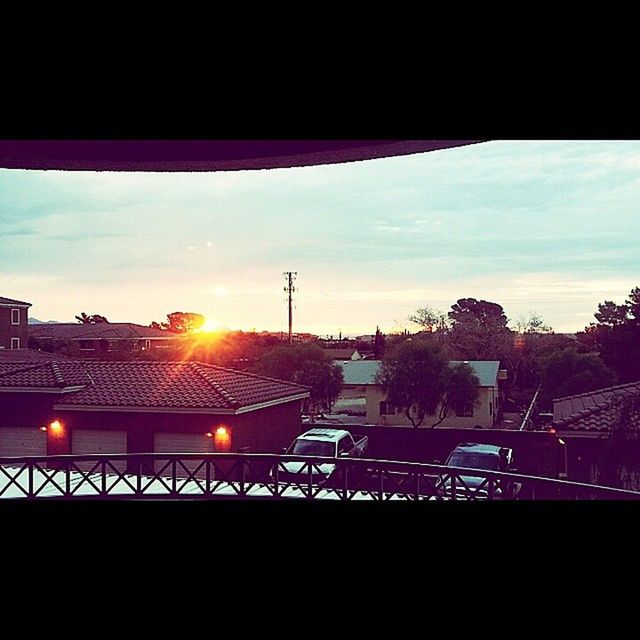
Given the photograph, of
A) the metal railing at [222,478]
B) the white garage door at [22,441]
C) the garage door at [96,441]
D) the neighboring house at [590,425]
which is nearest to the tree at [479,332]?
the neighboring house at [590,425]

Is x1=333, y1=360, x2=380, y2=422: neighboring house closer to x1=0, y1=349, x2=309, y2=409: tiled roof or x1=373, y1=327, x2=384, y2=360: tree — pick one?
x1=373, y1=327, x2=384, y2=360: tree

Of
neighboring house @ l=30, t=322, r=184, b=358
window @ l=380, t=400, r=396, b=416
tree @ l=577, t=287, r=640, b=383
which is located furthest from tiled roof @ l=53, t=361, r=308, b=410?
tree @ l=577, t=287, r=640, b=383

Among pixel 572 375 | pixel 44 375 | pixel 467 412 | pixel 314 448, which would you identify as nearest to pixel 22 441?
pixel 44 375

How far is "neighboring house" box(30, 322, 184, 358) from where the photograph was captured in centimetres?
630

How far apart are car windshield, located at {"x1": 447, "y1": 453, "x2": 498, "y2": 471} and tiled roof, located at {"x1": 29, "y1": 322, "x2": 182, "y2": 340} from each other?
8.78ft

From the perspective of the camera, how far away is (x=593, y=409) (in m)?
5.35

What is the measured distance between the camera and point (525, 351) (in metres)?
5.63

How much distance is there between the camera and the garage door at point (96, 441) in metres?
5.88

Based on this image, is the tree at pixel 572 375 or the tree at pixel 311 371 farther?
the tree at pixel 311 371

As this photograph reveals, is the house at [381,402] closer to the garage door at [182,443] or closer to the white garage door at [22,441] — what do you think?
the garage door at [182,443]

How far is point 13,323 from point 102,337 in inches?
29.7

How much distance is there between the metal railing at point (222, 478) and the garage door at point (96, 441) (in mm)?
502
